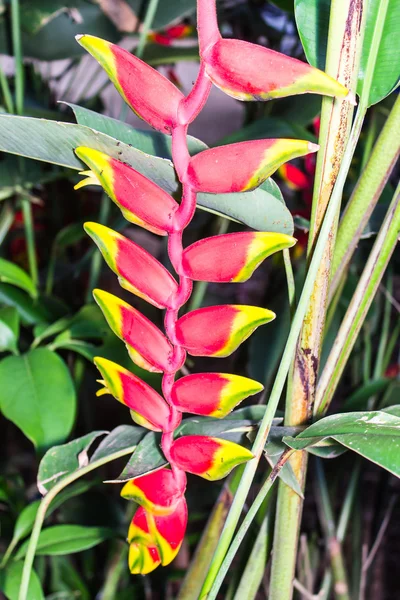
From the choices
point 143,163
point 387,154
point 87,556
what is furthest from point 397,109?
point 87,556

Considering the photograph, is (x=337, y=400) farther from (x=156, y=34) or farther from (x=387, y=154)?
(x=387, y=154)

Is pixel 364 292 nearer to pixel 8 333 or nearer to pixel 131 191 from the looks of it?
pixel 131 191

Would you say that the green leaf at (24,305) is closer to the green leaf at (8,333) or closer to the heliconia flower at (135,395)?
the green leaf at (8,333)

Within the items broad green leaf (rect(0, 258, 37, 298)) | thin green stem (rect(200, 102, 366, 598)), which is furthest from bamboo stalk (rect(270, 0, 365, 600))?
broad green leaf (rect(0, 258, 37, 298))

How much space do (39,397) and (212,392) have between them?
20cm

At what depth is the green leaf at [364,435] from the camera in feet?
0.79

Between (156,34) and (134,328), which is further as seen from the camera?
(156,34)

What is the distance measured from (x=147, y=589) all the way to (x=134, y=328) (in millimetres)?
542

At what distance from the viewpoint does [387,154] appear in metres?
0.31

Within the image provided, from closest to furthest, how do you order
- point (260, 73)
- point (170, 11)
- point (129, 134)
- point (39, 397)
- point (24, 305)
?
point (260, 73) < point (129, 134) < point (39, 397) < point (24, 305) < point (170, 11)

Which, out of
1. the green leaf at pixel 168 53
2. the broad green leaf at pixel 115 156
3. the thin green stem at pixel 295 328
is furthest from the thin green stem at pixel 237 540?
the green leaf at pixel 168 53

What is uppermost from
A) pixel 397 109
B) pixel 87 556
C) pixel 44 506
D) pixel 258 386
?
pixel 397 109

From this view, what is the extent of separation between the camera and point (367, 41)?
0.29 meters

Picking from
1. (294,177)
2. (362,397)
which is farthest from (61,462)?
(294,177)
